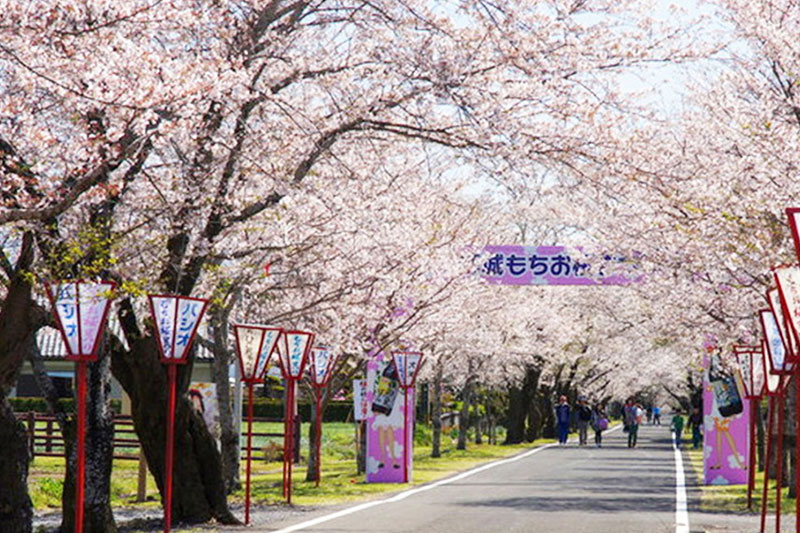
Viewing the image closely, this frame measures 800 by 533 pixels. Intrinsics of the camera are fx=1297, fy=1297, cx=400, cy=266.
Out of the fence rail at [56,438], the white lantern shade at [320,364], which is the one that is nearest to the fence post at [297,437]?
the fence rail at [56,438]

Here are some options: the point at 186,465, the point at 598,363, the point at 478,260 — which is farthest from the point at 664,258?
the point at 598,363

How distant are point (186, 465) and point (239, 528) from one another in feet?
4.20

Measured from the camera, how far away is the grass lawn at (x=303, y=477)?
21.0 meters

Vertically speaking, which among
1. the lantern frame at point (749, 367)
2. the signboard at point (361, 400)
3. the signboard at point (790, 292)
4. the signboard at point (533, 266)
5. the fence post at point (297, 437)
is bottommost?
the fence post at point (297, 437)

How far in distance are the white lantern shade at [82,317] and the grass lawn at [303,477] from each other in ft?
28.2

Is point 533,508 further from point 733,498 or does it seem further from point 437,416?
point 437,416

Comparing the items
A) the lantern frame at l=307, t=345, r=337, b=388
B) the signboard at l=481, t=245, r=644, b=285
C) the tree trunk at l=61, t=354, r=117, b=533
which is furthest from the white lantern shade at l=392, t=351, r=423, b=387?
the tree trunk at l=61, t=354, r=117, b=533

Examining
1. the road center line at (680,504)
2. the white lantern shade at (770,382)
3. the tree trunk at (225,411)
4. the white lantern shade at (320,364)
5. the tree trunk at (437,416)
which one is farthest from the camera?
the tree trunk at (437,416)

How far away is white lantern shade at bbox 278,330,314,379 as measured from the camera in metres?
19.9

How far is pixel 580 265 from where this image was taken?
30562 mm

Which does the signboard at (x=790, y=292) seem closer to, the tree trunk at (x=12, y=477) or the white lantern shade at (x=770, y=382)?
the white lantern shade at (x=770, y=382)

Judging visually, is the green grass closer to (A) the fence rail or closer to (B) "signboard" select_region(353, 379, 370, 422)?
(B) "signboard" select_region(353, 379, 370, 422)

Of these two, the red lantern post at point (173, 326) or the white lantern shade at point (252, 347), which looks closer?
the red lantern post at point (173, 326)

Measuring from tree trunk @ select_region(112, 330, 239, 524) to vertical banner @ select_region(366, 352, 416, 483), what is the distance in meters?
8.88
